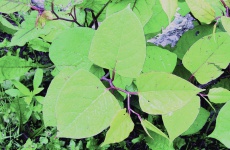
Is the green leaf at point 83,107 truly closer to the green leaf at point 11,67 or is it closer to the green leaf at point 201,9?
the green leaf at point 201,9

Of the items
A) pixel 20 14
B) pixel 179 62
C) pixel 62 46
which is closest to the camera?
pixel 62 46

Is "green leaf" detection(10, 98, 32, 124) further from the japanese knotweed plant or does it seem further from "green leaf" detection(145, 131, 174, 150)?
"green leaf" detection(145, 131, 174, 150)

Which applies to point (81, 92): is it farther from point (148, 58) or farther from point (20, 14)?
point (20, 14)

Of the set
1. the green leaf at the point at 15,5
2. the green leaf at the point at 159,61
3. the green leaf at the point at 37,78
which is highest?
the green leaf at the point at 15,5

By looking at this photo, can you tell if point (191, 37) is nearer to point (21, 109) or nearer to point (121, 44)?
point (121, 44)

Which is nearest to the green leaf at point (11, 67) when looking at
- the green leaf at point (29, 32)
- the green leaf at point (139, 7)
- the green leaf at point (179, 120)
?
the green leaf at point (29, 32)

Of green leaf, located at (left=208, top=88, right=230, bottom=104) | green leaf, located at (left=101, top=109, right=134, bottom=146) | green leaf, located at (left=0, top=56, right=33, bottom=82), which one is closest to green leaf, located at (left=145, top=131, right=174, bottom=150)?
green leaf, located at (left=208, top=88, right=230, bottom=104)

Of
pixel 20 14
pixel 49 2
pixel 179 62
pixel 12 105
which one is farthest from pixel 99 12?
pixel 20 14
